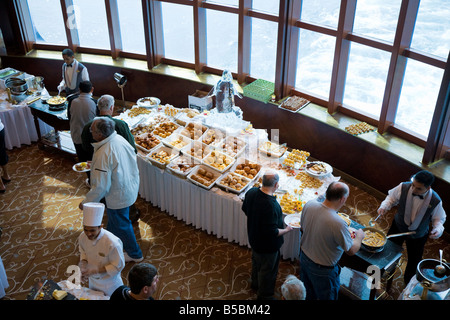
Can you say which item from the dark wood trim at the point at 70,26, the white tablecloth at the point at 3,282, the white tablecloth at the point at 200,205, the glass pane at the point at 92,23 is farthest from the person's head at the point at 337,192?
the dark wood trim at the point at 70,26

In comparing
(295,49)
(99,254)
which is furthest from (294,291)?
(295,49)

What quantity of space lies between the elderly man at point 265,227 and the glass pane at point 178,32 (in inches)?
169

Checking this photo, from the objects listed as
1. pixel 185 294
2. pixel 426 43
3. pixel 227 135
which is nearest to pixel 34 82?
pixel 227 135

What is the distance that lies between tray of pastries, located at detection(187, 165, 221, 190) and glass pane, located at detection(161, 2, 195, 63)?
316 centimetres

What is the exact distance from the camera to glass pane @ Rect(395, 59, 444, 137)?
5.07 m

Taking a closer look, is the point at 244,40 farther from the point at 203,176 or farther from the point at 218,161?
the point at 203,176

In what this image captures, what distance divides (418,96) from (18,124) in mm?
5656

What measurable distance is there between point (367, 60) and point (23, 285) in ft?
15.6

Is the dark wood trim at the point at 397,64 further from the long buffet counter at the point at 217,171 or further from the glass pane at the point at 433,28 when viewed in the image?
the long buffet counter at the point at 217,171

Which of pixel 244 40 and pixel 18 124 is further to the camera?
pixel 18 124

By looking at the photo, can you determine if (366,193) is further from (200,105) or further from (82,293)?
(82,293)

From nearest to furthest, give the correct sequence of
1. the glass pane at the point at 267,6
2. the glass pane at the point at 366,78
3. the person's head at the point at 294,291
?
the person's head at the point at 294,291
the glass pane at the point at 366,78
the glass pane at the point at 267,6

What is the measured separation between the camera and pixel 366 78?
5688 millimetres

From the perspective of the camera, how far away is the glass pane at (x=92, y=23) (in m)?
7.65
